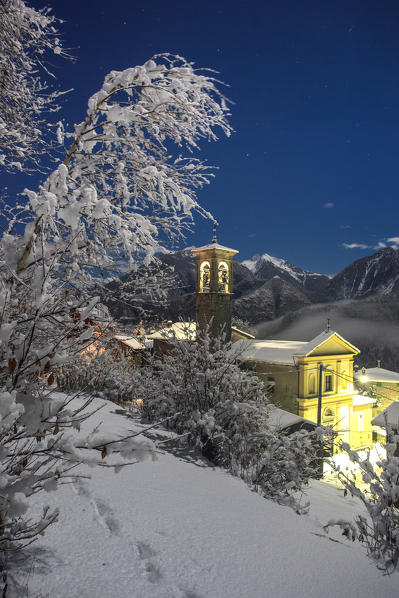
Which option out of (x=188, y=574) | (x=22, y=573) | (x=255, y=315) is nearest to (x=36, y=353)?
(x=22, y=573)

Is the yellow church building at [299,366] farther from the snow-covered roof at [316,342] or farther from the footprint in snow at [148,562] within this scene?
the footprint in snow at [148,562]

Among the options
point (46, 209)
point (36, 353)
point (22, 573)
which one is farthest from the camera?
point (22, 573)

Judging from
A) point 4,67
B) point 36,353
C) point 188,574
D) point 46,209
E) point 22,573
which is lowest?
point 188,574

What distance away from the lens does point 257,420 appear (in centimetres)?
933

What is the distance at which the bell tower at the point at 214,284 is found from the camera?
2603 cm

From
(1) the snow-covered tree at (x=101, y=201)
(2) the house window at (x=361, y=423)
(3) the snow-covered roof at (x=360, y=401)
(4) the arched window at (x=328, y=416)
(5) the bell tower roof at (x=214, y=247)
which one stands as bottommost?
(2) the house window at (x=361, y=423)

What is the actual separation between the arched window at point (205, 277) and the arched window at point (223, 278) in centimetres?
83

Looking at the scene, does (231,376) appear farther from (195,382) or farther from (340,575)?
(340,575)

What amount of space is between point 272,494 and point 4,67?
8842 mm

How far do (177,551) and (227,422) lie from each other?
584 cm

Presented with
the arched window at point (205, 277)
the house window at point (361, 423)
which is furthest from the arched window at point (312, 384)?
the arched window at point (205, 277)

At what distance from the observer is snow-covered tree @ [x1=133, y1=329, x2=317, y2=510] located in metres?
7.56

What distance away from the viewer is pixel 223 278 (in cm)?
2706

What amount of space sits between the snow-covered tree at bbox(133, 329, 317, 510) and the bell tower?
15343 millimetres
